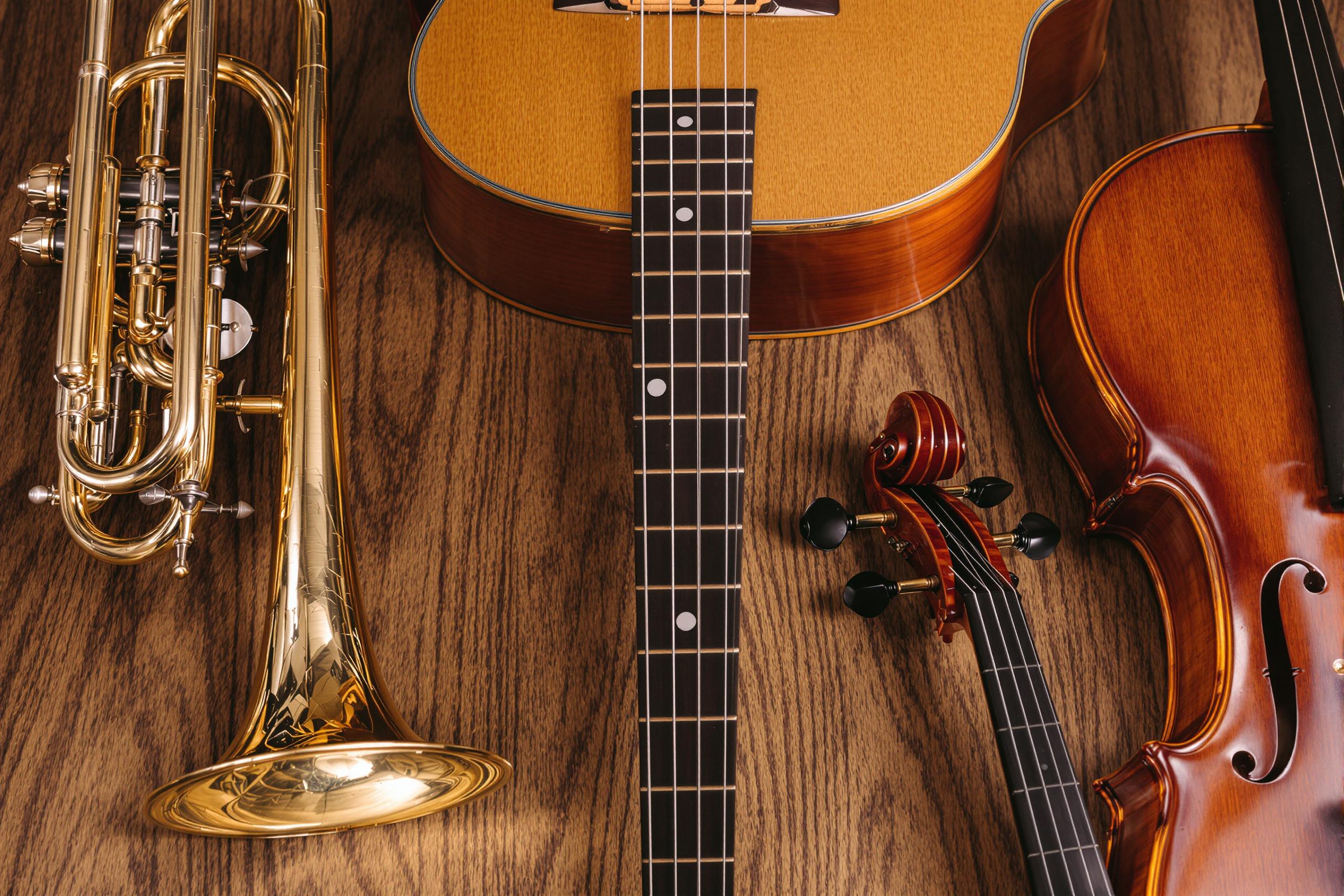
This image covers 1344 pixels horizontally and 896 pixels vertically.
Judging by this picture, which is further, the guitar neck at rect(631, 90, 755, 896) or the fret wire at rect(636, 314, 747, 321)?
the fret wire at rect(636, 314, 747, 321)

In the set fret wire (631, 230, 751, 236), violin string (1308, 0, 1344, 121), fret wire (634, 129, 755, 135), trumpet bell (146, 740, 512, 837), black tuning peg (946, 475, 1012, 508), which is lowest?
trumpet bell (146, 740, 512, 837)

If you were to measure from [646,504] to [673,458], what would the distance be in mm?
46

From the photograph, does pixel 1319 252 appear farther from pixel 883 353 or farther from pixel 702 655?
pixel 702 655

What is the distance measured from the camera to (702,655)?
0.81m

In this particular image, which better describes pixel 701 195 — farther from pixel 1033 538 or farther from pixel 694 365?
pixel 1033 538

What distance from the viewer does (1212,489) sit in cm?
85

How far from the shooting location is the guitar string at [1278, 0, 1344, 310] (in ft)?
3.10

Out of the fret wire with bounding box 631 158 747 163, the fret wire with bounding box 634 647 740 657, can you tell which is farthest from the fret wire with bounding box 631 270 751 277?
the fret wire with bounding box 634 647 740 657

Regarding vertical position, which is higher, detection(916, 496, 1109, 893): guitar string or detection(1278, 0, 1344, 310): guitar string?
detection(1278, 0, 1344, 310): guitar string

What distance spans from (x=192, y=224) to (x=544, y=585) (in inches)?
18.2

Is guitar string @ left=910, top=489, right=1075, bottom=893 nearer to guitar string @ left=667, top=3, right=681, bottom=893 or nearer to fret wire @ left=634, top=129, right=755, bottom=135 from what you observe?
guitar string @ left=667, top=3, right=681, bottom=893

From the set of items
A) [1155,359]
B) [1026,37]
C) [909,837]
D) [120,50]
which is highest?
[120,50]

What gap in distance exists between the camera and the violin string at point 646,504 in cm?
78

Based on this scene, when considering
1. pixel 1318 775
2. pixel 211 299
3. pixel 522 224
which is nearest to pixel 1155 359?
pixel 1318 775
